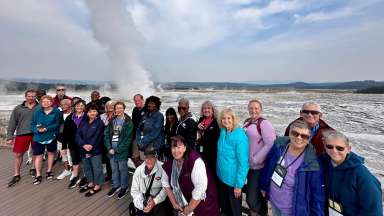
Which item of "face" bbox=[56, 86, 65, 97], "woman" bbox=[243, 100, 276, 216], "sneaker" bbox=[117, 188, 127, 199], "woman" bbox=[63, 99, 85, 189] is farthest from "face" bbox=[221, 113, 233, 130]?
"face" bbox=[56, 86, 65, 97]

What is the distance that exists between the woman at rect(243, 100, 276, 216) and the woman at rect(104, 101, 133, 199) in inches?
81.7

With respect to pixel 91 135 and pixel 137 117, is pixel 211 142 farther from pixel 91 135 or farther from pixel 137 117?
pixel 91 135

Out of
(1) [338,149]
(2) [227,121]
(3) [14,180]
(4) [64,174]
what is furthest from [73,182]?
(1) [338,149]

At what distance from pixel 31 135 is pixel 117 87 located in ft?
129

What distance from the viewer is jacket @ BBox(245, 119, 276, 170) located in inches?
105

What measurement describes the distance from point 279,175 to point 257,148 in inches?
22.2

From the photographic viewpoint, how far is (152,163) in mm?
2898

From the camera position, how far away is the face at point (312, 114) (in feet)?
8.37

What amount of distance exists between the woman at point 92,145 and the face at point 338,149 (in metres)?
3.47

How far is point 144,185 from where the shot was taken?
2934mm

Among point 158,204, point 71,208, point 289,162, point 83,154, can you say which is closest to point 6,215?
point 71,208

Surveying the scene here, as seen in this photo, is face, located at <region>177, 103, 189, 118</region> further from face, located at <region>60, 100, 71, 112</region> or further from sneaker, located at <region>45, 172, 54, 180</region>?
sneaker, located at <region>45, 172, 54, 180</region>

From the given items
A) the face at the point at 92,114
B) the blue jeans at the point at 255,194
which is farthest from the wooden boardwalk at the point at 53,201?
the blue jeans at the point at 255,194

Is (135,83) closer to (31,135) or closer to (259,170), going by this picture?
(31,135)
